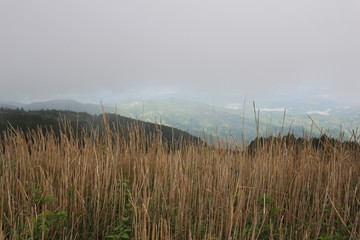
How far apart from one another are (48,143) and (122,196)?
236 cm

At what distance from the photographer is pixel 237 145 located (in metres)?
4.50

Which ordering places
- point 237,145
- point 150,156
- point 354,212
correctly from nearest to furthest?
point 354,212, point 150,156, point 237,145

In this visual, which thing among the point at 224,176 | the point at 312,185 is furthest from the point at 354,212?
the point at 224,176

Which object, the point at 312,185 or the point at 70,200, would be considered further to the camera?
the point at 312,185

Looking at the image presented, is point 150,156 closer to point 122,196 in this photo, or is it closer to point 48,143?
point 122,196

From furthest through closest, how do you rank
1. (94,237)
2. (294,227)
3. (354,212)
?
(354,212)
(294,227)
(94,237)

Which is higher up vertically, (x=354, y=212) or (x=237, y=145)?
(x=237, y=145)

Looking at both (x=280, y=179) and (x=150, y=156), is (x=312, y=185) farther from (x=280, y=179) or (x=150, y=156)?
(x=150, y=156)

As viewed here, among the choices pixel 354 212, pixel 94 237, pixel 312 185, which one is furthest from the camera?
pixel 312 185

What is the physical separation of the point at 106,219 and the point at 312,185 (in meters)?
2.85

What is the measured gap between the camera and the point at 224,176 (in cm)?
283

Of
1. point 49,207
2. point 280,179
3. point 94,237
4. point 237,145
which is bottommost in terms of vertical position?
point 94,237

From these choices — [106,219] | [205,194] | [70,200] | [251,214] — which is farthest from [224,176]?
[70,200]

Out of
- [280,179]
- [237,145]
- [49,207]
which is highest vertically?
[237,145]
